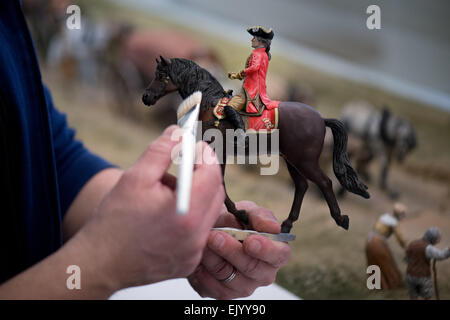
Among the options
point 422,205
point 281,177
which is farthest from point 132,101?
point 422,205

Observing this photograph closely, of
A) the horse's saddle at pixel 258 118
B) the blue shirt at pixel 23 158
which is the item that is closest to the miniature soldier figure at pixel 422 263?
the horse's saddle at pixel 258 118

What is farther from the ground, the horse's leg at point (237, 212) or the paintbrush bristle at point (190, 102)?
the paintbrush bristle at point (190, 102)

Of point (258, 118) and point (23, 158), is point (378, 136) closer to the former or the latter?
point (258, 118)

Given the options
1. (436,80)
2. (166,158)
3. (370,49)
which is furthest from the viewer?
(370,49)

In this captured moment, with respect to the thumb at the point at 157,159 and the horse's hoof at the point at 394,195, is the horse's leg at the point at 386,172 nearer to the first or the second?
the horse's hoof at the point at 394,195

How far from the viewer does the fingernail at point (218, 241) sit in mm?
868

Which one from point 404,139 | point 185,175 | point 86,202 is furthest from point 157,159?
point 404,139

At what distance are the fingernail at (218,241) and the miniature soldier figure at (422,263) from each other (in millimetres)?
540

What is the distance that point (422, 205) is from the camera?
4.72 ft

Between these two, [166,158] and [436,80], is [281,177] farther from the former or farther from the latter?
[166,158]

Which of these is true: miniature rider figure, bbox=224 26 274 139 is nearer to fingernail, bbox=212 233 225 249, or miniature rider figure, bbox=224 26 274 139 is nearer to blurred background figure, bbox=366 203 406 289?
fingernail, bbox=212 233 225 249

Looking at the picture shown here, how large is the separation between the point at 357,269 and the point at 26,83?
1.05m

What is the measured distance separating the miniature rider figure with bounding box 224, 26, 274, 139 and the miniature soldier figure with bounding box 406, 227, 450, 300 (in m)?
0.59

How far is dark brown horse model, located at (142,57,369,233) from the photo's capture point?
31.7 inches
